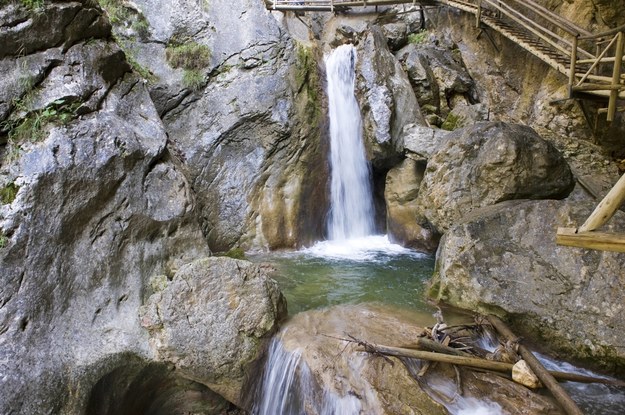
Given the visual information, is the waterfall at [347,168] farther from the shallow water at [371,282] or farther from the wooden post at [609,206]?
the wooden post at [609,206]

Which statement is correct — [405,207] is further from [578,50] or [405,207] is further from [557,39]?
[557,39]

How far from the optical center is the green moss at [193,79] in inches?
376

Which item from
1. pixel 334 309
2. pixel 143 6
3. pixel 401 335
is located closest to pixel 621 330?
pixel 401 335

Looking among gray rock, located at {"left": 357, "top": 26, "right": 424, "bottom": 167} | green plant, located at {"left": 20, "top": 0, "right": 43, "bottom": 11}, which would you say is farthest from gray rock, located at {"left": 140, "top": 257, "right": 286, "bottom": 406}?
gray rock, located at {"left": 357, "top": 26, "right": 424, "bottom": 167}

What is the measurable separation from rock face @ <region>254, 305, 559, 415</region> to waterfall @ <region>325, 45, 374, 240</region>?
5.19 m

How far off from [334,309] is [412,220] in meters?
4.34

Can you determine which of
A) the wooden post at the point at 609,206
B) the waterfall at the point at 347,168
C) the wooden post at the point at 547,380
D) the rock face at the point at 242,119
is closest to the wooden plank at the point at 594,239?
the wooden post at the point at 609,206

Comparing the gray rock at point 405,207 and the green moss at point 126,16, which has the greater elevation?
the green moss at point 126,16

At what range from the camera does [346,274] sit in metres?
7.37

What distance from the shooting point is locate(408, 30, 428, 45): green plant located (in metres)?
12.4

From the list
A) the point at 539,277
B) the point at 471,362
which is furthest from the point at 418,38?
the point at 471,362

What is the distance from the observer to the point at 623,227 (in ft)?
16.6

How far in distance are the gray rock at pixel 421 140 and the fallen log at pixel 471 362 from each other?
5540 mm

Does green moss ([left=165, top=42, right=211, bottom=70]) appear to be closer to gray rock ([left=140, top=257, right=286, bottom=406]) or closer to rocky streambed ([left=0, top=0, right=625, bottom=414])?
rocky streambed ([left=0, top=0, right=625, bottom=414])
